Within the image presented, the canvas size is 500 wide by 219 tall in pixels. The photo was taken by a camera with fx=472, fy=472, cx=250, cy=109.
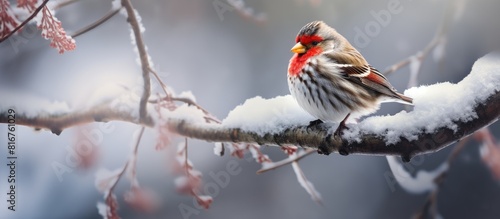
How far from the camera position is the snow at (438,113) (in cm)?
99

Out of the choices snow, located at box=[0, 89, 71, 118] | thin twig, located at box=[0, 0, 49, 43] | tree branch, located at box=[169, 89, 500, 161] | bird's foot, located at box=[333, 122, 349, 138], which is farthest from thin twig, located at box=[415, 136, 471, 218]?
thin twig, located at box=[0, 0, 49, 43]

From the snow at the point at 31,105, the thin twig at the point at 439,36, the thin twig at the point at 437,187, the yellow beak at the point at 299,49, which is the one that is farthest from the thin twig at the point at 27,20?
the thin twig at the point at 437,187

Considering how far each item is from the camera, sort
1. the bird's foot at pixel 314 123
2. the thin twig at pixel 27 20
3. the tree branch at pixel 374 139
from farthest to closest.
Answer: the thin twig at pixel 27 20 < the bird's foot at pixel 314 123 < the tree branch at pixel 374 139

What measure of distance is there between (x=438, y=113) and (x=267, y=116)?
1.36ft

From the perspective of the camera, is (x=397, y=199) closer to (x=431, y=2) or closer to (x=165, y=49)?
(x=431, y=2)

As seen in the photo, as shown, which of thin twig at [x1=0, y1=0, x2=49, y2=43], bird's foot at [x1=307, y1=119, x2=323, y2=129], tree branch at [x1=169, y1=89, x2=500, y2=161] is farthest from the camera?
thin twig at [x1=0, y1=0, x2=49, y2=43]

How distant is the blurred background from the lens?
136cm

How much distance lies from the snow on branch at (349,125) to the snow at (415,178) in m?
0.26

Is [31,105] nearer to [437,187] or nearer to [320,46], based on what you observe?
[320,46]

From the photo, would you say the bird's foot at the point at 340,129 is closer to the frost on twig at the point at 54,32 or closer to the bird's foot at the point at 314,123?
the bird's foot at the point at 314,123

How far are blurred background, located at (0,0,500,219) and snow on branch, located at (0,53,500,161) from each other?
39 millimetres

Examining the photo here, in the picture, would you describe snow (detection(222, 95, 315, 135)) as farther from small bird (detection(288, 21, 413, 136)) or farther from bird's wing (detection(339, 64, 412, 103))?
bird's wing (detection(339, 64, 412, 103))

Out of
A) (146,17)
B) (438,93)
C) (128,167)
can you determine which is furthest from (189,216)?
(438,93)

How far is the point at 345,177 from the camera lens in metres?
1.39
